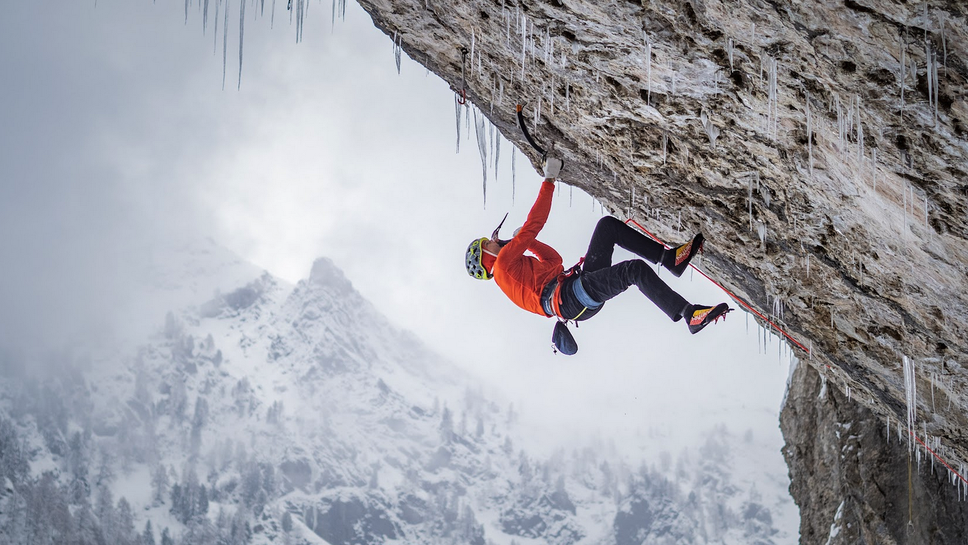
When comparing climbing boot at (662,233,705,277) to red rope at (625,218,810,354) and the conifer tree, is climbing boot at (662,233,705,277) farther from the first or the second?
the conifer tree

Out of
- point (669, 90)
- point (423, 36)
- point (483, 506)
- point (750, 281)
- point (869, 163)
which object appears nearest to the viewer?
point (869, 163)

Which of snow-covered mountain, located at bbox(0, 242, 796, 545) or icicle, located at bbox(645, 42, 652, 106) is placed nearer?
icicle, located at bbox(645, 42, 652, 106)

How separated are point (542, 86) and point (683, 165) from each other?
47.6 inches

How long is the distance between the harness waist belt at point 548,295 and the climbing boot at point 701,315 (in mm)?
1075

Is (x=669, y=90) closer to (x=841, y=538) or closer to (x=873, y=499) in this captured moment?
(x=873, y=499)

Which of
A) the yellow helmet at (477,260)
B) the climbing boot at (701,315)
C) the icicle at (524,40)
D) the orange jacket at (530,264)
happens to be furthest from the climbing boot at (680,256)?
the icicle at (524,40)

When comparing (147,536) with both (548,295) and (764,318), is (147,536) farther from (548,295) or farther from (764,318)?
(548,295)

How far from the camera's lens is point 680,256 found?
4734mm

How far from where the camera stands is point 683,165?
4938 mm

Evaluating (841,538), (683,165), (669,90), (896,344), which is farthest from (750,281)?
(841,538)

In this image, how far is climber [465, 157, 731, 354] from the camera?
475 cm

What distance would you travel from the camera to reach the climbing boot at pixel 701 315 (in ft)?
14.6

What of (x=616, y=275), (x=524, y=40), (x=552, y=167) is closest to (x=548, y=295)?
(x=616, y=275)

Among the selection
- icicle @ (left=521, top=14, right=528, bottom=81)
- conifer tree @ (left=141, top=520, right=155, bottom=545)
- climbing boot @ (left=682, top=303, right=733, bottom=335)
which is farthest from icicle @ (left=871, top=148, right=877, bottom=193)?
conifer tree @ (left=141, top=520, right=155, bottom=545)
